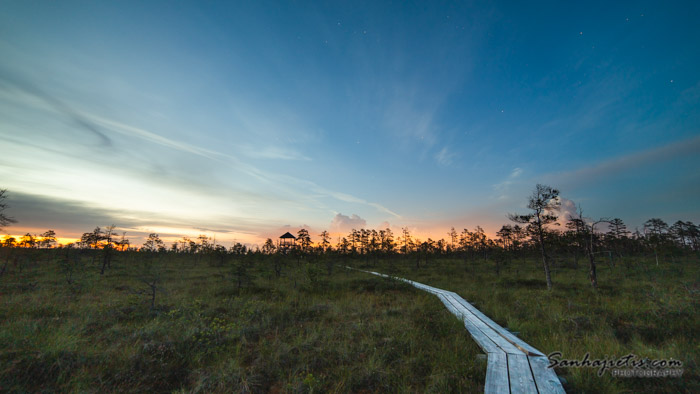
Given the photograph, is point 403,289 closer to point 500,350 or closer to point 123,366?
point 500,350

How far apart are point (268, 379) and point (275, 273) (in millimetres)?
19263

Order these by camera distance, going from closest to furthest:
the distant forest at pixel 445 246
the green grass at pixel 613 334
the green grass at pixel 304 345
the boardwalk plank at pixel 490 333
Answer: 1. the green grass at pixel 613 334
2. the green grass at pixel 304 345
3. the boardwalk plank at pixel 490 333
4. the distant forest at pixel 445 246

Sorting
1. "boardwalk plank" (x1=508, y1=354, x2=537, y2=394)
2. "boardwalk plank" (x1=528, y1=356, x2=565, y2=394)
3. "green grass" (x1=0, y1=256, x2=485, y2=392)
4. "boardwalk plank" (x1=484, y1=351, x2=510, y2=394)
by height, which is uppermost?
"boardwalk plank" (x1=528, y1=356, x2=565, y2=394)

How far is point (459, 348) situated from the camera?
5.59 meters

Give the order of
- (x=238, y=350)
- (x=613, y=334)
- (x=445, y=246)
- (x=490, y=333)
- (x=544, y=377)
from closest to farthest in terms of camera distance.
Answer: (x=544, y=377)
(x=238, y=350)
(x=613, y=334)
(x=490, y=333)
(x=445, y=246)

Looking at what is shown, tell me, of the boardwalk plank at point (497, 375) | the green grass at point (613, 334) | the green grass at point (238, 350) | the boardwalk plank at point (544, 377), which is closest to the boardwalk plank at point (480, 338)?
the green grass at point (238, 350)

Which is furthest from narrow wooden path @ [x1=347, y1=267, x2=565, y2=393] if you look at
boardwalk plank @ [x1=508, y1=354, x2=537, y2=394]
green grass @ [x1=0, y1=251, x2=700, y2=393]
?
green grass @ [x1=0, y1=251, x2=700, y2=393]

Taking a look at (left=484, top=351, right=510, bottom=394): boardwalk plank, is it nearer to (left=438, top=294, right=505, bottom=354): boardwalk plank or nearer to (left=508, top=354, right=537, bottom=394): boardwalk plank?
(left=508, top=354, right=537, bottom=394): boardwalk plank

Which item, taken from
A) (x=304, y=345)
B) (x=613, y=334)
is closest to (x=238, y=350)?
(x=304, y=345)

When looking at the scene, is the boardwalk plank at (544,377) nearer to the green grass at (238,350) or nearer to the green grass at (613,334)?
the green grass at (613,334)

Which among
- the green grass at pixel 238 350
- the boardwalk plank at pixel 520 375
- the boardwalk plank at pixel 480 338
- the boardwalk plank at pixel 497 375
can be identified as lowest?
the green grass at pixel 238 350

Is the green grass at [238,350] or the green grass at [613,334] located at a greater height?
the green grass at [613,334]

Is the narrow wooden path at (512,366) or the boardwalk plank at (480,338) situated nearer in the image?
the narrow wooden path at (512,366)

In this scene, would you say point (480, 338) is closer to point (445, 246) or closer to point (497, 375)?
point (497, 375)
